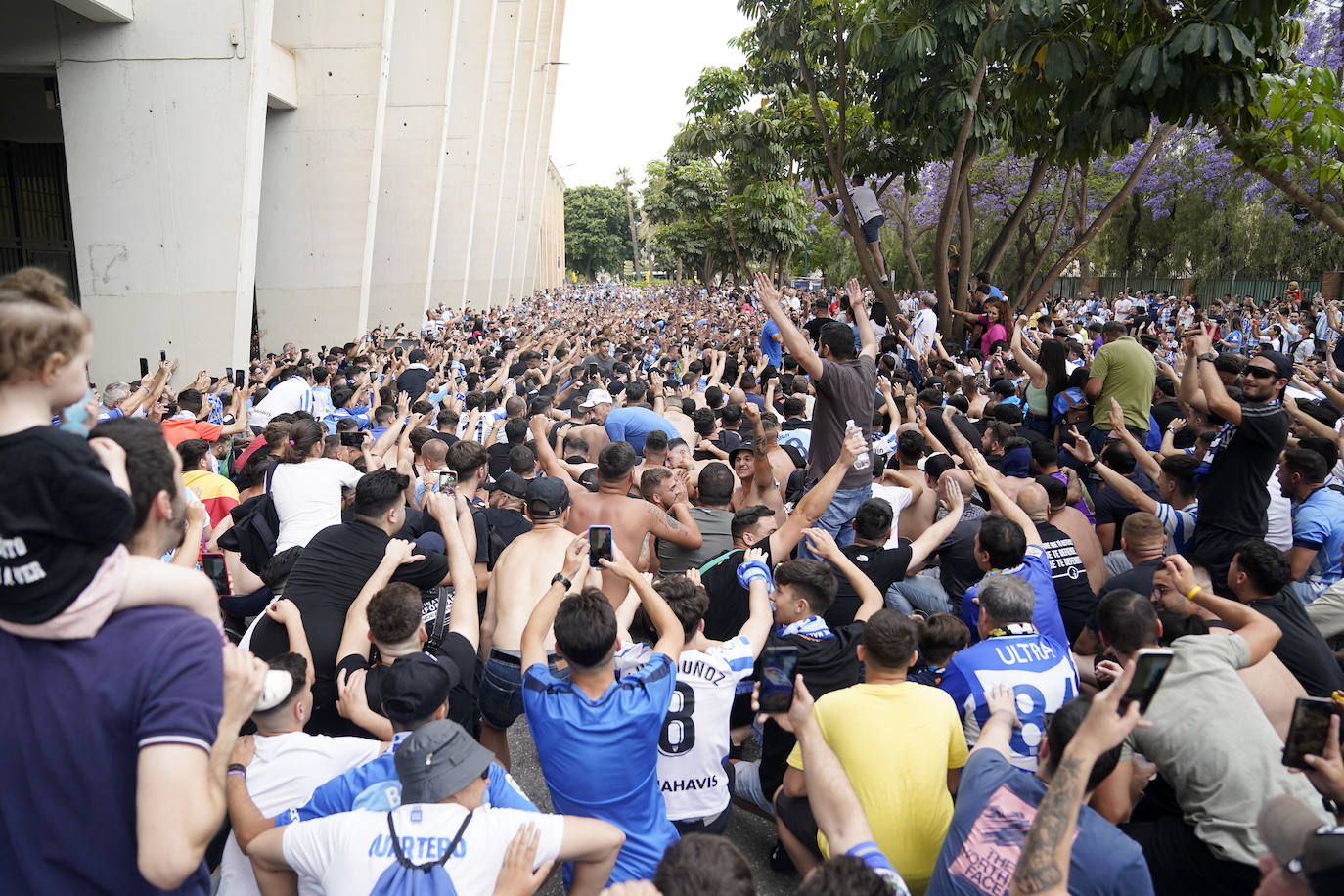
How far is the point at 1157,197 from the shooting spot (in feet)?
110

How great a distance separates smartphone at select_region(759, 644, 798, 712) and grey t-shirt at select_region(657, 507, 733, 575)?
120 inches

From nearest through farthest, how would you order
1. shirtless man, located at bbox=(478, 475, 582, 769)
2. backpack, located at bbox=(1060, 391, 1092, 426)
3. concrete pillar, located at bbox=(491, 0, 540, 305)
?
shirtless man, located at bbox=(478, 475, 582, 769) → backpack, located at bbox=(1060, 391, 1092, 426) → concrete pillar, located at bbox=(491, 0, 540, 305)

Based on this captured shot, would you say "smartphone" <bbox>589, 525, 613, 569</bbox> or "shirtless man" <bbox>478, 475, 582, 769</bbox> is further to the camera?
"shirtless man" <bbox>478, 475, 582, 769</bbox>

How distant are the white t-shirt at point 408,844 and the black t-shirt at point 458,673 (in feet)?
2.66

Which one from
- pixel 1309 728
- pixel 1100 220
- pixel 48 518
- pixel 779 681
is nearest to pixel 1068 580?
pixel 1309 728

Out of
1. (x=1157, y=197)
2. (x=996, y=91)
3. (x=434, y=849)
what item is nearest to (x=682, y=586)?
(x=434, y=849)

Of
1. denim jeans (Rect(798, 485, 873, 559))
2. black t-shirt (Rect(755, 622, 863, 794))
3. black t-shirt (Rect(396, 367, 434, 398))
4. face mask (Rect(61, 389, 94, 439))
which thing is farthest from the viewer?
black t-shirt (Rect(396, 367, 434, 398))

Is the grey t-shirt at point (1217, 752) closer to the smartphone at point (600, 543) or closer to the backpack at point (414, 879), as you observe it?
the smartphone at point (600, 543)

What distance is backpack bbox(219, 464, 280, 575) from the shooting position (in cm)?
537

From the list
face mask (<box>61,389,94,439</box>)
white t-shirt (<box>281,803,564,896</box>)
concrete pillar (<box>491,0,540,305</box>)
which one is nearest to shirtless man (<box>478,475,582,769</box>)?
white t-shirt (<box>281,803,564,896</box>)

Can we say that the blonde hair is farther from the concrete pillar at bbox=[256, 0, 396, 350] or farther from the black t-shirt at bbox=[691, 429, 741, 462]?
the concrete pillar at bbox=[256, 0, 396, 350]

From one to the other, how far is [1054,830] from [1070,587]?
353cm

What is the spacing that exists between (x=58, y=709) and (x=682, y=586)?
2.69 meters

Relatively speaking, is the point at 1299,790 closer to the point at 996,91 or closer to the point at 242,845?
the point at 242,845
